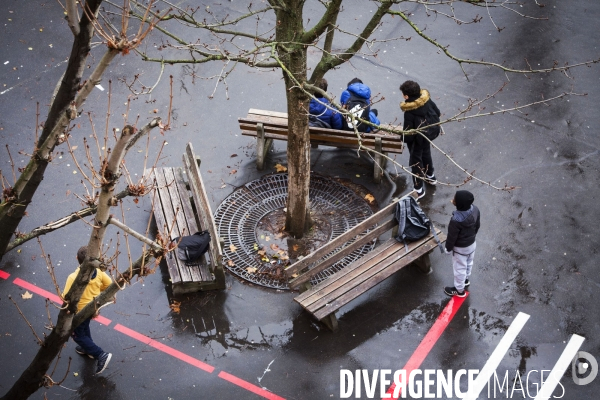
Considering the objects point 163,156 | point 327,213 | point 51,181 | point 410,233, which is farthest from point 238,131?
point 410,233

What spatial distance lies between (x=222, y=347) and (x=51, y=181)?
4.08 meters

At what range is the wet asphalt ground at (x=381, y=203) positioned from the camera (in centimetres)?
844

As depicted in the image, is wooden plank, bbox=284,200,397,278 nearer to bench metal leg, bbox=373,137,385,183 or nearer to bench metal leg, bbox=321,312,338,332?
bench metal leg, bbox=321,312,338,332

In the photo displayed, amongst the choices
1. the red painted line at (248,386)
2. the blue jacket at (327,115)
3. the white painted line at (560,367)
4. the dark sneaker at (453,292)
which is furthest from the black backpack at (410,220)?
the red painted line at (248,386)

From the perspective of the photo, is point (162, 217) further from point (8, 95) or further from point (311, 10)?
point (311, 10)

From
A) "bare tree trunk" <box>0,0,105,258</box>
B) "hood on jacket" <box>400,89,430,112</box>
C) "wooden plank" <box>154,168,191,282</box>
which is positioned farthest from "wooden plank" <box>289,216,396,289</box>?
"bare tree trunk" <box>0,0,105,258</box>

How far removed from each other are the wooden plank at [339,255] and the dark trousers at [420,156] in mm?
1463

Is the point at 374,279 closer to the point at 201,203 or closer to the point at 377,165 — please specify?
the point at 377,165

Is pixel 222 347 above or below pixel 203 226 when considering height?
below

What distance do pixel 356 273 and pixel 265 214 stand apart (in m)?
1.98

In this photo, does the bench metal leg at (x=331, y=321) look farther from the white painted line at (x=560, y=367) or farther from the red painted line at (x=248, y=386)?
the white painted line at (x=560, y=367)

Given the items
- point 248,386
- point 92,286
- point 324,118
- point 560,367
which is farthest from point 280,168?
point 560,367

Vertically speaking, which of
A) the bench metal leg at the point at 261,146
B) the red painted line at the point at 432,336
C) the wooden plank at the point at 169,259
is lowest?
the red painted line at the point at 432,336

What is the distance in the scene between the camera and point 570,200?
10.5 metres
